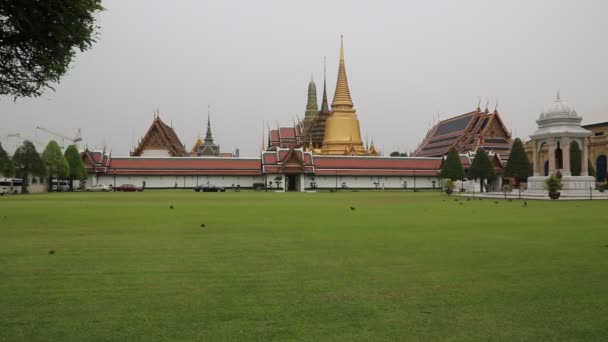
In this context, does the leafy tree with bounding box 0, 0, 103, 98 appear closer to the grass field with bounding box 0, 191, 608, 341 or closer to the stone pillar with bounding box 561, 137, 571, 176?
the grass field with bounding box 0, 191, 608, 341

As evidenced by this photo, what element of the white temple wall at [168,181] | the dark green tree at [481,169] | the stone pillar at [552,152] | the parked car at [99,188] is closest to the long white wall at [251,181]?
the white temple wall at [168,181]

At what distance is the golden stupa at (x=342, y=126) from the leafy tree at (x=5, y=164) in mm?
39954

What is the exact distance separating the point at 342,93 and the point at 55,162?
133 feet

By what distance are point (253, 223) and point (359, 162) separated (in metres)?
52.7

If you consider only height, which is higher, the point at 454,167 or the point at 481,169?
the point at 454,167

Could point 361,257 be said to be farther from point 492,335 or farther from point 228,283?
point 492,335

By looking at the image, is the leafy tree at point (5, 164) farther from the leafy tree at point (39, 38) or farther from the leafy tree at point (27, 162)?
the leafy tree at point (39, 38)

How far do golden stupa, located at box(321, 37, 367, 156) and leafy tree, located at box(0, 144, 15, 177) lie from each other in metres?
40.0

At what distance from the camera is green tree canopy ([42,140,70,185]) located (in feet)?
181

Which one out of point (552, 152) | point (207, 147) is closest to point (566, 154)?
point (552, 152)

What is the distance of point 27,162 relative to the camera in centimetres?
4953

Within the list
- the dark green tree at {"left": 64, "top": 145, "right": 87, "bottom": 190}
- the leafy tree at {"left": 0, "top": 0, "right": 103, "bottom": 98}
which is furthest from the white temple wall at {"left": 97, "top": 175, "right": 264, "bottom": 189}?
the leafy tree at {"left": 0, "top": 0, "right": 103, "bottom": 98}

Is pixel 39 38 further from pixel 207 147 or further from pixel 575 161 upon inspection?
pixel 207 147

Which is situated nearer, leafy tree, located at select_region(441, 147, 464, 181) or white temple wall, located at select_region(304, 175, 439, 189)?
leafy tree, located at select_region(441, 147, 464, 181)
